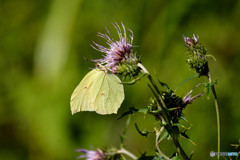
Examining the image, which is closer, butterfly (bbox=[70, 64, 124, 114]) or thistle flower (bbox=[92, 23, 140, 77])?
thistle flower (bbox=[92, 23, 140, 77])

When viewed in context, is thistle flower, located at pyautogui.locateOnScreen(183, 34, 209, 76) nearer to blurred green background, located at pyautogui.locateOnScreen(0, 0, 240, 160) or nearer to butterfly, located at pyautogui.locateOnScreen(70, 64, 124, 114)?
butterfly, located at pyautogui.locateOnScreen(70, 64, 124, 114)

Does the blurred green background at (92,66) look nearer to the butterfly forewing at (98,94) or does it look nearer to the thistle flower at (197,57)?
the butterfly forewing at (98,94)

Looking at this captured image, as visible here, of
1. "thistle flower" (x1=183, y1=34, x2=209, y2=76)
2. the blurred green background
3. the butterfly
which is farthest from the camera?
the blurred green background

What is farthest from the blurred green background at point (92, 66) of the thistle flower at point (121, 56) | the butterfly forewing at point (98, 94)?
the thistle flower at point (121, 56)

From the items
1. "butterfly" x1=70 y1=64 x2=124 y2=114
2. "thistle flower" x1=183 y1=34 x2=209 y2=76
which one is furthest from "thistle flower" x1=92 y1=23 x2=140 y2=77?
"thistle flower" x1=183 y1=34 x2=209 y2=76

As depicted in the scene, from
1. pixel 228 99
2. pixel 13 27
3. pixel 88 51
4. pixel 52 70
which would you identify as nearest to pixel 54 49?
pixel 52 70

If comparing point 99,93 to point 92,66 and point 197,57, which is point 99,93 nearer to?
point 197,57
